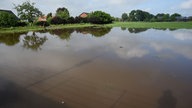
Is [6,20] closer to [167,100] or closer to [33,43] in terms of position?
[33,43]

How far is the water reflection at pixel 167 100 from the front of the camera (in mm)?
4973

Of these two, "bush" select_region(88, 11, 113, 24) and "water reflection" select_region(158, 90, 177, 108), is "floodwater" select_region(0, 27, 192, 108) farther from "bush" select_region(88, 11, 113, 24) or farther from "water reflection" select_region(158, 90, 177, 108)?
"bush" select_region(88, 11, 113, 24)

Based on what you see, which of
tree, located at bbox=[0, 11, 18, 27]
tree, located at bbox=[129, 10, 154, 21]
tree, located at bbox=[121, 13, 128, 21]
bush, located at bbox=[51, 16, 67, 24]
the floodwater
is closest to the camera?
the floodwater

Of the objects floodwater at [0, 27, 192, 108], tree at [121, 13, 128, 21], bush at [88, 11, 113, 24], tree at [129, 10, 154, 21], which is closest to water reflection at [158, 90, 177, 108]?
floodwater at [0, 27, 192, 108]

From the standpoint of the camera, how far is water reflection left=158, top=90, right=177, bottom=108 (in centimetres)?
497

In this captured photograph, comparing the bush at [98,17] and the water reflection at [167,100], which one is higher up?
the bush at [98,17]

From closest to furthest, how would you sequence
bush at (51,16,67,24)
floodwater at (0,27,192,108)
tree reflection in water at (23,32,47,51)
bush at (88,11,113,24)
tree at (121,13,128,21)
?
floodwater at (0,27,192,108), tree reflection in water at (23,32,47,51), bush at (51,16,67,24), bush at (88,11,113,24), tree at (121,13,128,21)

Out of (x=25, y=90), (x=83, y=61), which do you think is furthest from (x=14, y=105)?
(x=83, y=61)

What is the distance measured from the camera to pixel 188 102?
5.18m

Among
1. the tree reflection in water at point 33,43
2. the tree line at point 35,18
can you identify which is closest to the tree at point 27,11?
the tree line at point 35,18

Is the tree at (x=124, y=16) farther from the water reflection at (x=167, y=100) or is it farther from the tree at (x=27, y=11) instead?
the water reflection at (x=167, y=100)

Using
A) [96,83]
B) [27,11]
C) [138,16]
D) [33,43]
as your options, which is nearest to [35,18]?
[27,11]

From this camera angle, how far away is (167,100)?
5.27m

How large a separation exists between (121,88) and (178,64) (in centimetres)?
427
